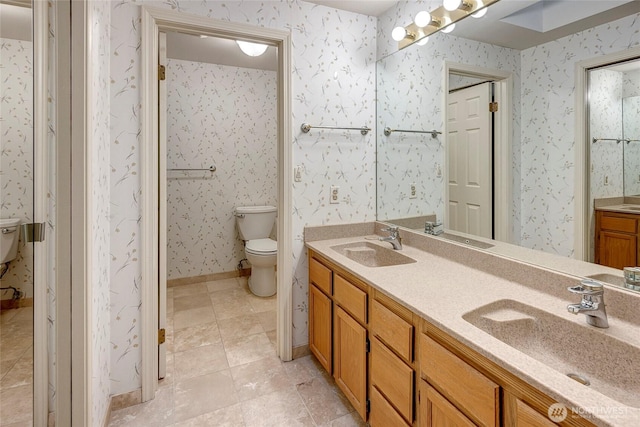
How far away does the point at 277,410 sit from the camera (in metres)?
1.74

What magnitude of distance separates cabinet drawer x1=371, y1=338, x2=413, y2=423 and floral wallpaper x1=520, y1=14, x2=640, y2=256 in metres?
0.75

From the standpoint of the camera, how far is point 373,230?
239 centimetres

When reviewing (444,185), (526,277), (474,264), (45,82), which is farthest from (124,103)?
(526,277)

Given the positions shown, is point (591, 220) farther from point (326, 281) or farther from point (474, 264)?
point (326, 281)

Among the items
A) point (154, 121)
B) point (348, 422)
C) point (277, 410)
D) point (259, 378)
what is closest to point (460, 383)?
point (348, 422)

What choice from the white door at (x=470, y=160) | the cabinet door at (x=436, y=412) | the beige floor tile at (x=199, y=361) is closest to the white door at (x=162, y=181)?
the beige floor tile at (x=199, y=361)

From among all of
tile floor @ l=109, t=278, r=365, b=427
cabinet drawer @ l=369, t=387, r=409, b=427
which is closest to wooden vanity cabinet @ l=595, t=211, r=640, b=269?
cabinet drawer @ l=369, t=387, r=409, b=427

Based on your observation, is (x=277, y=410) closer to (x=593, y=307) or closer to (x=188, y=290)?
(x=593, y=307)

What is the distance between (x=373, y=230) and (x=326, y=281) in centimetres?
65

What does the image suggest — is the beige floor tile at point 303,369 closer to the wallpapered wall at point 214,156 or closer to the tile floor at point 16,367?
the tile floor at point 16,367

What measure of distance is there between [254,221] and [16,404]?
2693 millimetres

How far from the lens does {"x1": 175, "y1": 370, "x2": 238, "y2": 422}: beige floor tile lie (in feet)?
5.73

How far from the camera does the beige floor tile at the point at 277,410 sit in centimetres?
166

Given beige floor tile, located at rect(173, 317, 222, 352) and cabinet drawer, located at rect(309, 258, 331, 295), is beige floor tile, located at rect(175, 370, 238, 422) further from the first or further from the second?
cabinet drawer, located at rect(309, 258, 331, 295)
